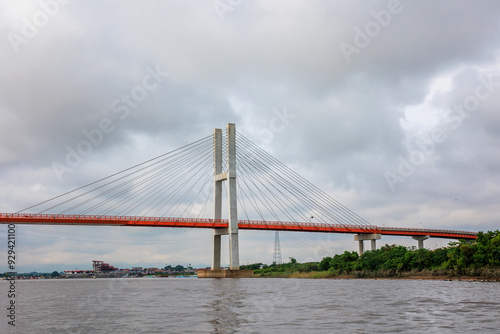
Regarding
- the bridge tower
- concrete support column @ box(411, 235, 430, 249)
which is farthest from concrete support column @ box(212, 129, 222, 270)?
A: concrete support column @ box(411, 235, 430, 249)

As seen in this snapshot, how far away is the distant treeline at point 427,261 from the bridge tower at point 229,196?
69.4ft

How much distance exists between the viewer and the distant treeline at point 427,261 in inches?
2068

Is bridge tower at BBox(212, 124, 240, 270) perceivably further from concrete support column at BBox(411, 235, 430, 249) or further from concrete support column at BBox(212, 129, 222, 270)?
concrete support column at BBox(411, 235, 430, 249)

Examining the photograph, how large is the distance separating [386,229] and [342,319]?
3388 inches

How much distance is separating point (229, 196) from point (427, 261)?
1275 inches

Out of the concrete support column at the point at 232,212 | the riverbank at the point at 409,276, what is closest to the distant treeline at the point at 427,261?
the riverbank at the point at 409,276

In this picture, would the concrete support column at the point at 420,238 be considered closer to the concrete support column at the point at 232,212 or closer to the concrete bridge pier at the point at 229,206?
the concrete bridge pier at the point at 229,206

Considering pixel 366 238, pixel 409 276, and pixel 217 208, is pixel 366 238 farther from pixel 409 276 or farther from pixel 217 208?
pixel 217 208

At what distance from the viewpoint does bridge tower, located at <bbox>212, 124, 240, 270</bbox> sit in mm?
76250

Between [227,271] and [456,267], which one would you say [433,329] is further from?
[227,271]

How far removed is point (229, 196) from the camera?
7669 centimetres

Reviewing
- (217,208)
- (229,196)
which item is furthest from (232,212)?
(217,208)

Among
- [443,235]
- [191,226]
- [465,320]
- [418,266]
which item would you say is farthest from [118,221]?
[443,235]

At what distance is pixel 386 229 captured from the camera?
101 meters
